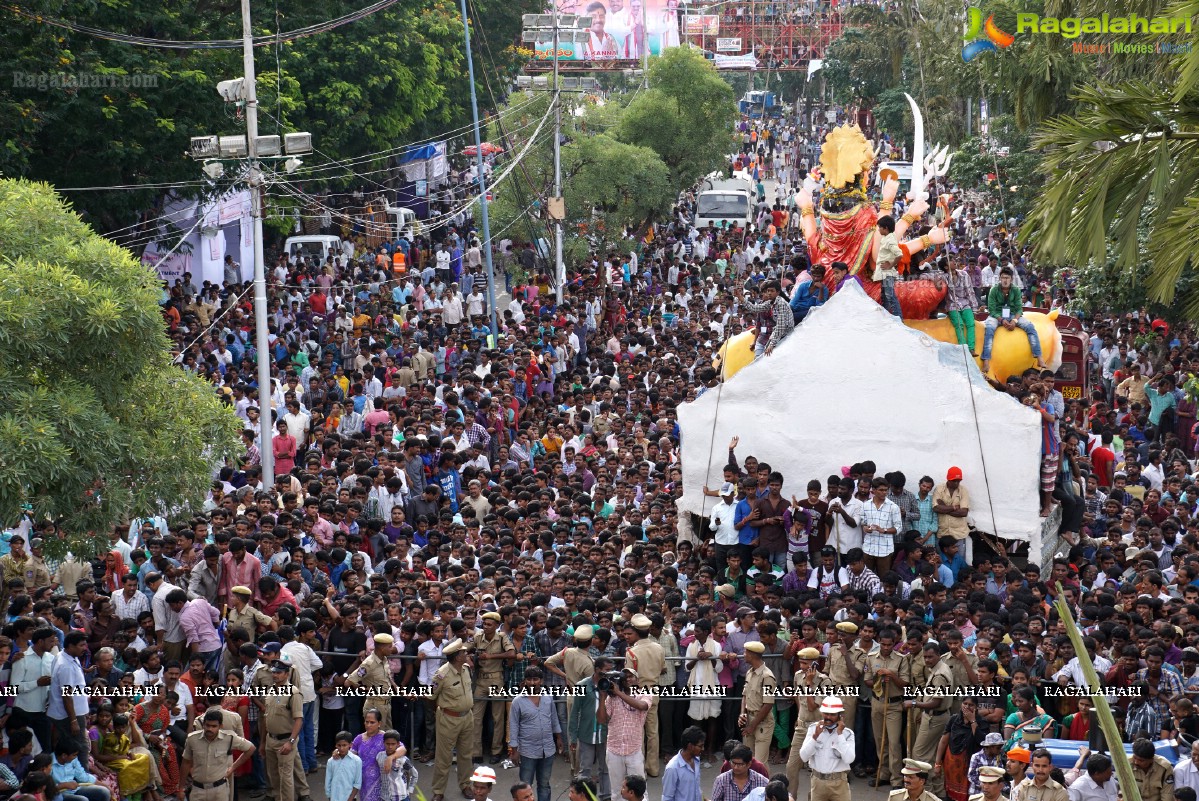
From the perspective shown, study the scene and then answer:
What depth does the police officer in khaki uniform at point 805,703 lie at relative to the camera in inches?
475

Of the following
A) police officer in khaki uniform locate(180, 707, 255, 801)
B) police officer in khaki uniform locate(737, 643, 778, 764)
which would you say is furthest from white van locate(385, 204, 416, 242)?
police officer in khaki uniform locate(180, 707, 255, 801)

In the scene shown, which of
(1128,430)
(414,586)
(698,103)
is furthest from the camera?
(698,103)

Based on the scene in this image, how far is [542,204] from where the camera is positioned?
34.8 m

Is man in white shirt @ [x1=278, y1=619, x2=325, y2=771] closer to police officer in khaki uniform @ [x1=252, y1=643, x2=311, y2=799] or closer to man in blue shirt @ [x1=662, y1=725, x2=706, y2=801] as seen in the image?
police officer in khaki uniform @ [x1=252, y1=643, x2=311, y2=799]

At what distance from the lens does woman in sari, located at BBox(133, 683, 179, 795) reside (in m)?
11.8

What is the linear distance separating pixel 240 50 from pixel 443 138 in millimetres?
17271

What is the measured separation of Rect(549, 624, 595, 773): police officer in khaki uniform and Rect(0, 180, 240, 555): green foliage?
318 centimetres

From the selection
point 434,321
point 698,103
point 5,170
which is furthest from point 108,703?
point 698,103

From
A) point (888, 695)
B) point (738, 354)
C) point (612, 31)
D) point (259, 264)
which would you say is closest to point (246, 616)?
point (888, 695)

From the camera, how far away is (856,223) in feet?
57.6

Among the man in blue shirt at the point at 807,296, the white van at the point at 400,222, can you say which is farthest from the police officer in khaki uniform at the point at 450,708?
the white van at the point at 400,222

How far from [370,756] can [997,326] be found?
874 cm

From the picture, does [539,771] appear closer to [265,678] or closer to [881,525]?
[265,678]

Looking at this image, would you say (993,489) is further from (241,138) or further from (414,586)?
(241,138)
